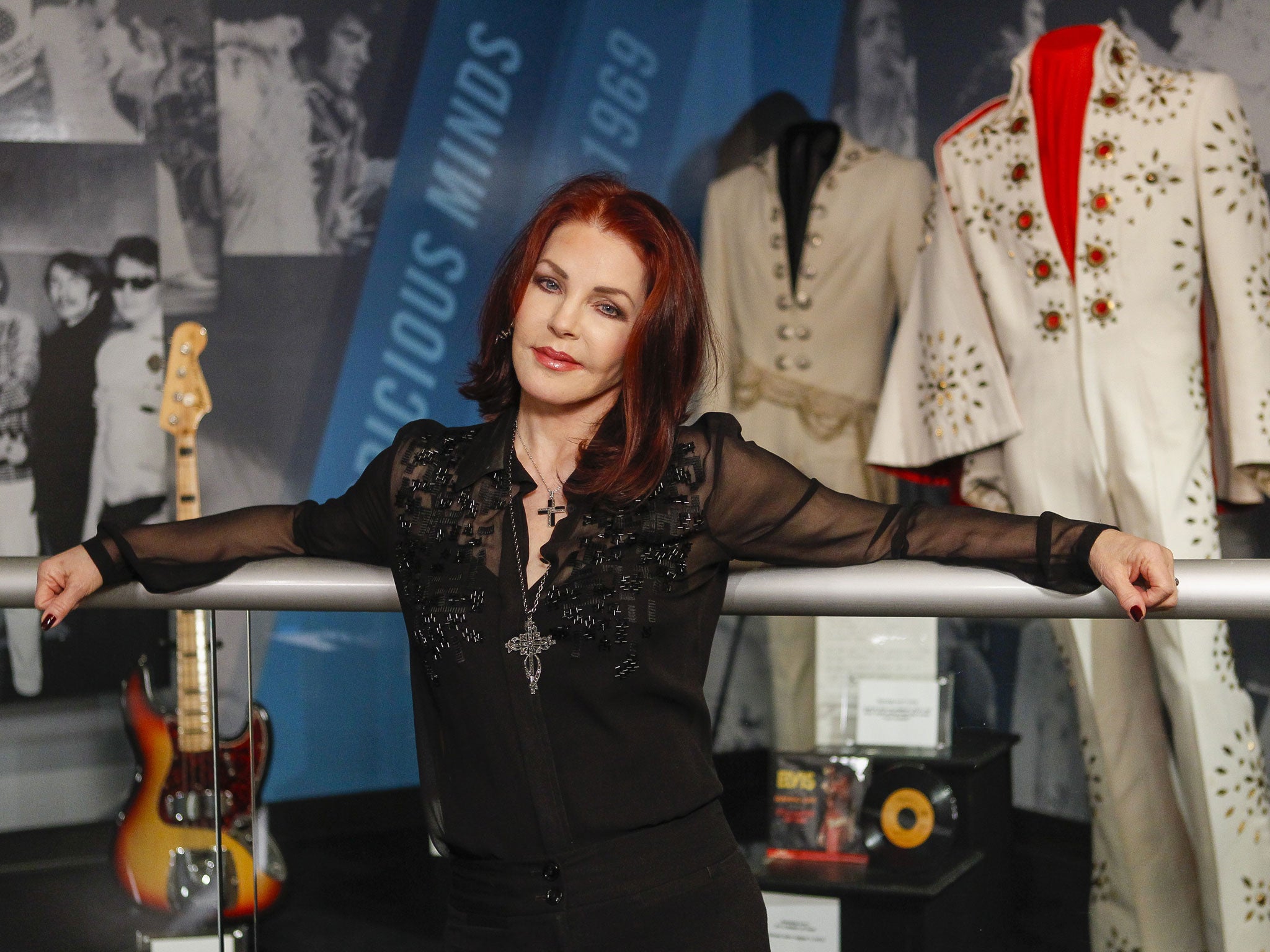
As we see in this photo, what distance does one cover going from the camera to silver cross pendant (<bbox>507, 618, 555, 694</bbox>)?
4.68 feet

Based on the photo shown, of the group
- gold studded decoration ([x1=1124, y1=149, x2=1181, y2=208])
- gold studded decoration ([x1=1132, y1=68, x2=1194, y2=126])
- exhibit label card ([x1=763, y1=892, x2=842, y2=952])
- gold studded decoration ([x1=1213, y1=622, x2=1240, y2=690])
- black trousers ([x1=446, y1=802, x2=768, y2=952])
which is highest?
gold studded decoration ([x1=1132, y1=68, x2=1194, y2=126])

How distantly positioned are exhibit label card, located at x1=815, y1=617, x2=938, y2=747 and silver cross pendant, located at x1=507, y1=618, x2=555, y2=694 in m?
0.43

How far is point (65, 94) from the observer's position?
136 inches

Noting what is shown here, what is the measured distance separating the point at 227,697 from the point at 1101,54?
6.29 ft

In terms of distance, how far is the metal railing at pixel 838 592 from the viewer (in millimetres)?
1397

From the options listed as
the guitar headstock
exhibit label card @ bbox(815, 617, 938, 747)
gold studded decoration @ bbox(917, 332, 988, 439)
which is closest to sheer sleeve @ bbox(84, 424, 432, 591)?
exhibit label card @ bbox(815, 617, 938, 747)

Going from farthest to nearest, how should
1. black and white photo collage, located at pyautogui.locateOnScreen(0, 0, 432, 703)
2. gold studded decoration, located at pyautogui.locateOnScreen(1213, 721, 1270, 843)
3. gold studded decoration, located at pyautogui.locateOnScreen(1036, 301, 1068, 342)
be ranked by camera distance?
black and white photo collage, located at pyautogui.locateOnScreen(0, 0, 432, 703) < gold studded decoration, located at pyautogui.locateOnScreen(1036, 301, 1068, 342) < gold studded decoration, located at pyautogui.locateOnScreen(1213, 721, 1270, 843)

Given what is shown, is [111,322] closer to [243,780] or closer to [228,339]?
[228,339]

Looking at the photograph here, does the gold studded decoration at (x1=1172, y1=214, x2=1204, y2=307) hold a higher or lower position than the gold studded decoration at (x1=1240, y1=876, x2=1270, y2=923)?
higher

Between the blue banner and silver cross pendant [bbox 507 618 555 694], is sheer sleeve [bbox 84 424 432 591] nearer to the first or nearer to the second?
silver cross pendant [bbox 507 618 555 694]

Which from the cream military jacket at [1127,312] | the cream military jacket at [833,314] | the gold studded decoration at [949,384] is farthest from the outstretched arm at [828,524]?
the cream military jacket at [833,314]

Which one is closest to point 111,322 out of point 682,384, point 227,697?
point 227,697

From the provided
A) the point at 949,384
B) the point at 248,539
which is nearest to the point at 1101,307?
the point at 949,384

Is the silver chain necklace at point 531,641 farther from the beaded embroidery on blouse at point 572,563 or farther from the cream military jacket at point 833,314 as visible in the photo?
the cream military jacket at point 833,314
